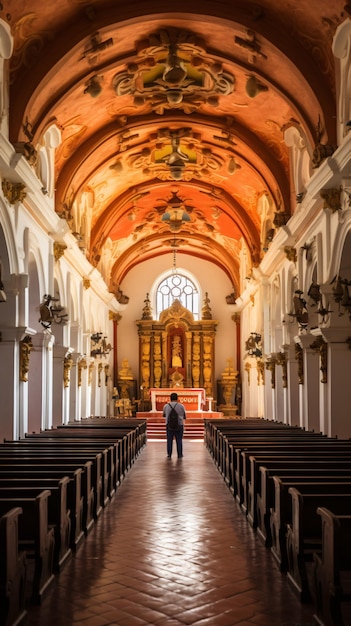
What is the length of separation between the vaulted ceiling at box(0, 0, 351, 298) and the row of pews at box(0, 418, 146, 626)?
683 centimetres

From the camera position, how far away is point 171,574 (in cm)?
630

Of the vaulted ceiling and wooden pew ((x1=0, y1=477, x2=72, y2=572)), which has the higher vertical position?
the vaulted ceiling

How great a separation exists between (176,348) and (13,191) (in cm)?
2233

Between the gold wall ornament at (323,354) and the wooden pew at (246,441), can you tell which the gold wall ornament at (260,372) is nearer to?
the wooden pew at (246,441)

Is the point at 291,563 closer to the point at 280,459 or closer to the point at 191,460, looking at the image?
the point at 280,459

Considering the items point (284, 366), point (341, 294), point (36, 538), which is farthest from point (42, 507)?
point (284, 366)

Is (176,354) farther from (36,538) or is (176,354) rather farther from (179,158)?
(36,538)

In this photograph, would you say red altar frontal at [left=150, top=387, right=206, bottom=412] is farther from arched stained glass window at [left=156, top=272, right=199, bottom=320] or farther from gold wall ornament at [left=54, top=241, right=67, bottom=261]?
gold wall ornament at [left=54, top=241, right=67, bottom=261]

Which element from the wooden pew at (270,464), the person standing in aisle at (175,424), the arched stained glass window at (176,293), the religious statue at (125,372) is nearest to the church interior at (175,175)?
the person standing in aisle at (175,424)

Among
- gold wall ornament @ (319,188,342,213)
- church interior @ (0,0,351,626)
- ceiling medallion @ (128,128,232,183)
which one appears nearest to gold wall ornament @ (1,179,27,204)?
church interior @ (0,0,351,626)

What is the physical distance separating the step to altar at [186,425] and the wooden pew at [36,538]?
1859 cm

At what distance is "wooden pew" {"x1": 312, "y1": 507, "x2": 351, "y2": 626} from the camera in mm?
4672

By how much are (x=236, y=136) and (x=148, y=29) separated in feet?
17.8

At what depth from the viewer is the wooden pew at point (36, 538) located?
18.3 ft
